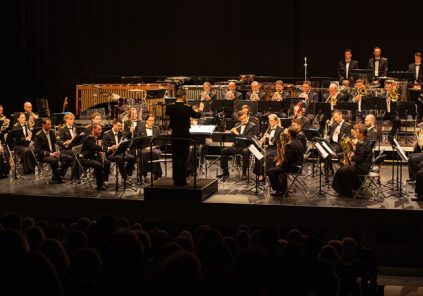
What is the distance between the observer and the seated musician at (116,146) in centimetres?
1252

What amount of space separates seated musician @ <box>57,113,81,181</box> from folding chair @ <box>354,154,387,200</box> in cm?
515

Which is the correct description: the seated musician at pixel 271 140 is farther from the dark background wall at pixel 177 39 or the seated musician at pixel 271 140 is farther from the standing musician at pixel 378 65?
the dark background wall at pixel 177 39

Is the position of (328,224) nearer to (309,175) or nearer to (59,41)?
(309,175)

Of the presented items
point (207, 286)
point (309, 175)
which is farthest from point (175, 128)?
point (207, 286)

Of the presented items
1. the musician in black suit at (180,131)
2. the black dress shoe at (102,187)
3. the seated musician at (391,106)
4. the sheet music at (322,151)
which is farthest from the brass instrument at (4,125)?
the seated musician at (391,106)

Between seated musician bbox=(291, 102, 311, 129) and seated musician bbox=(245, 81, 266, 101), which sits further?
seated musician bbox=(245, 81, 266, 101)

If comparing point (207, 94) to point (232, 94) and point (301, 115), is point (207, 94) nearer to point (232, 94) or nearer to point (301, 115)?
point (232, 94)

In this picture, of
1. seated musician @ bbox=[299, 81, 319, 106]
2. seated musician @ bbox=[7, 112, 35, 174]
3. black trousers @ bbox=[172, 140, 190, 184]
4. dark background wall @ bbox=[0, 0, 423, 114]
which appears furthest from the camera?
dark background wall @ bbox=[0, 0, 423, 114]

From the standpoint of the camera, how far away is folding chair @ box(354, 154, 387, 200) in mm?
11406

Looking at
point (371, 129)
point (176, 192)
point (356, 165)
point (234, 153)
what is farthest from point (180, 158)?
point (371, 129)

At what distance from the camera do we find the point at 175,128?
11.3 m

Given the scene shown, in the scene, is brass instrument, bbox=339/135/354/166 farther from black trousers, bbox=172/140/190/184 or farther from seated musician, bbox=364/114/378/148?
black trousers, bbox=172/140/190/184

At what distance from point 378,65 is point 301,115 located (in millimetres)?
4438

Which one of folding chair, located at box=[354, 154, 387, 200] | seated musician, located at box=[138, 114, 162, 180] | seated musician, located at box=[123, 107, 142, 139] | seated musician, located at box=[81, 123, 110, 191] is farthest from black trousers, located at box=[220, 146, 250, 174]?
folding chair, located at box=[354, 154, 387, 200]
